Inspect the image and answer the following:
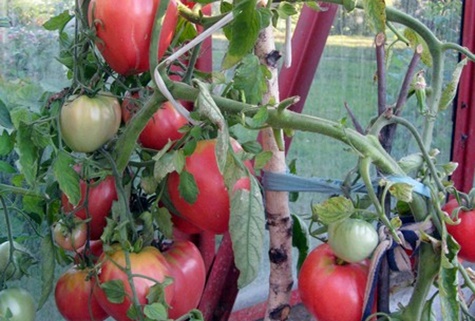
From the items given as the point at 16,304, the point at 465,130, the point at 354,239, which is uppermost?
the point at 354,239

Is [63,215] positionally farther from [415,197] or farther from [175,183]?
[415,197]

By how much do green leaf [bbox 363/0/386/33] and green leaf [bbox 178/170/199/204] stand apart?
0.66ft

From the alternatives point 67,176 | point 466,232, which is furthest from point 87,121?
point 466,232

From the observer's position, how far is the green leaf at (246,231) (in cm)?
56

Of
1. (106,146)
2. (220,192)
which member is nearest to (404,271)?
(220,192)

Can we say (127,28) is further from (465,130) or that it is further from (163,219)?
(465,130)

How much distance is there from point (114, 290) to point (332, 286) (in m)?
0.19

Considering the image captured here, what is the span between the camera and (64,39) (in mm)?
695

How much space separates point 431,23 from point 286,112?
6.16ft

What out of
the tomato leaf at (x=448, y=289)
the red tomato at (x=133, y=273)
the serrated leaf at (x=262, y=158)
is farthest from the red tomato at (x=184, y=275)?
the tomato leaf at (x=448, y=289)

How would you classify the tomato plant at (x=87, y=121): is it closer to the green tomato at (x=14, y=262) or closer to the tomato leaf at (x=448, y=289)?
the green tomato at (x=14, y=262)

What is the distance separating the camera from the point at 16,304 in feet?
2.15

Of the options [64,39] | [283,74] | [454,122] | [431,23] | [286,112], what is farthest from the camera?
[454,122]

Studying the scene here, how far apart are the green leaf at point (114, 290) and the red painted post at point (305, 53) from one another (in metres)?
0.62
